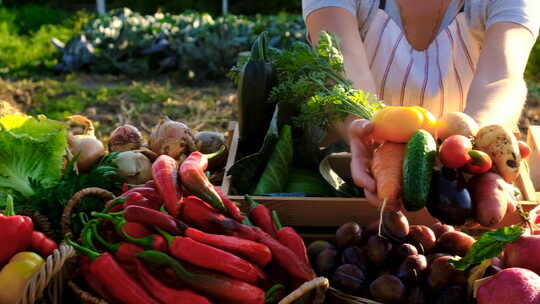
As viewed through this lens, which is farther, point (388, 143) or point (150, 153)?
point (150, 153)

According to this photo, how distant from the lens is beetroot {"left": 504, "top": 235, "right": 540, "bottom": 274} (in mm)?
1576

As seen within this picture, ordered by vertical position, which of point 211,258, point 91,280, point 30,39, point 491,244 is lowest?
point 30,39

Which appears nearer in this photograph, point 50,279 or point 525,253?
point 525,253

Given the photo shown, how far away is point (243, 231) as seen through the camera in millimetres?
1800

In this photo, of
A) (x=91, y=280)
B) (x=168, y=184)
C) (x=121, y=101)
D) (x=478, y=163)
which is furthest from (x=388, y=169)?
(x=121, y=101)

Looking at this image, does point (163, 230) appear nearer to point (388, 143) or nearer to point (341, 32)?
point (388, 143)

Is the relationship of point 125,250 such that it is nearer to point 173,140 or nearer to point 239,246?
point 239,246

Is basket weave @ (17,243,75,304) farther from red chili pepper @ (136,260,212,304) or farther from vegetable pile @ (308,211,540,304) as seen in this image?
vegetable pile @ (308,211,540,304)

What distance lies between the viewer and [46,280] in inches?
65.9

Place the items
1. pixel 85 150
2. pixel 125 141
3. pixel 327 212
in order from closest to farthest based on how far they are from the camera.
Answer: pixel 327 212
pixel 85 150
pixel 125 141

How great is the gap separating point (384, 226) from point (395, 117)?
0.32 meters

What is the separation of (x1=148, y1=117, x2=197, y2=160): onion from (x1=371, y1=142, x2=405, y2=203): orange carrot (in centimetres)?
104

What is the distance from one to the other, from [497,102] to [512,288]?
1.02 metres

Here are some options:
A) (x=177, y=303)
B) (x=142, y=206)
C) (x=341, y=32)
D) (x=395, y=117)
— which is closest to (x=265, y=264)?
(x=177, y=303)
